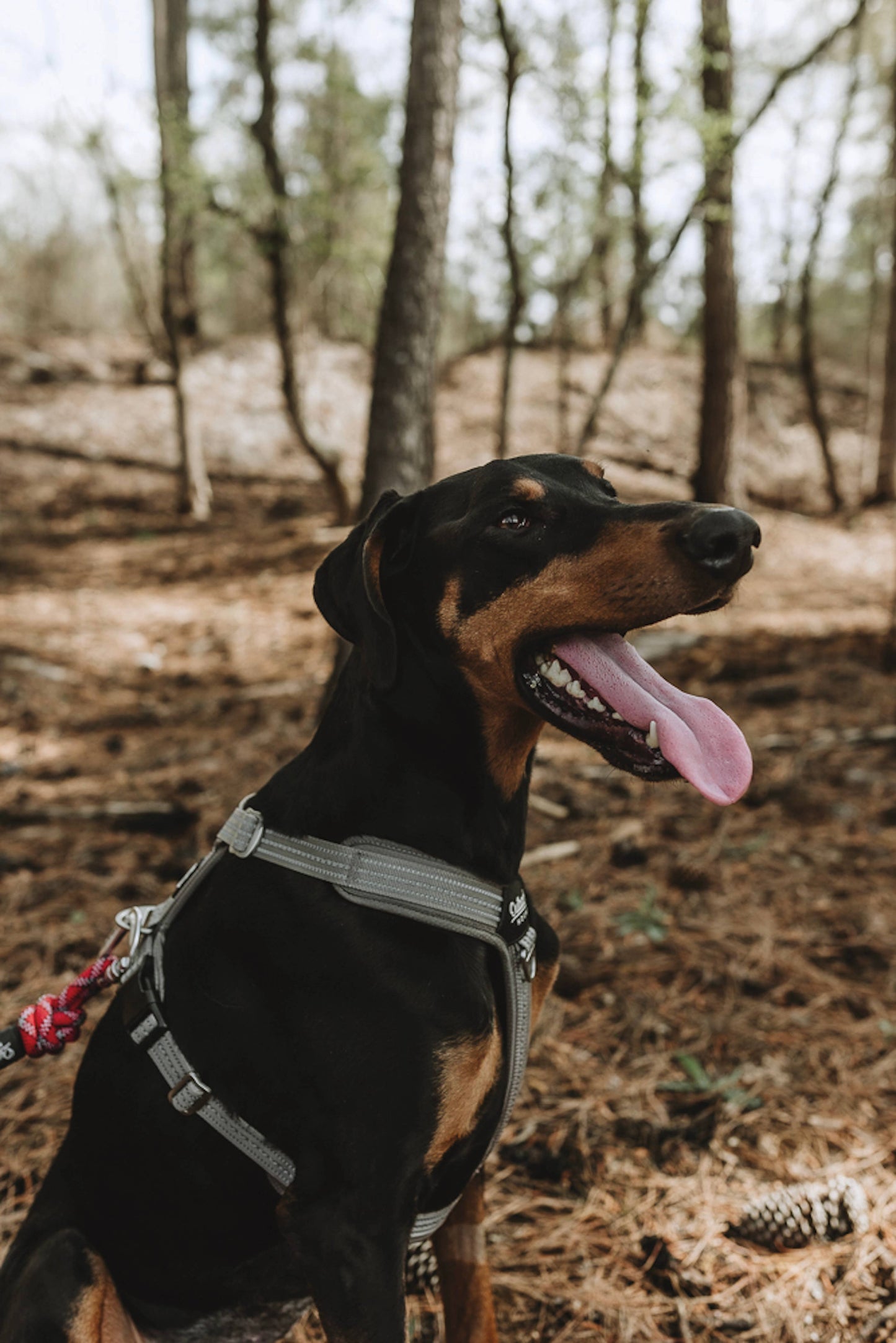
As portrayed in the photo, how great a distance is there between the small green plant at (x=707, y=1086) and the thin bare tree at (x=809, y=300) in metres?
14.7

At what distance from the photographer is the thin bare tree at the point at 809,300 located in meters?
15.8

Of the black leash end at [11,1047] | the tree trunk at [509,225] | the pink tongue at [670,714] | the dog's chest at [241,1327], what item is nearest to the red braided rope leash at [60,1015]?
the black leash end at [11,1047]

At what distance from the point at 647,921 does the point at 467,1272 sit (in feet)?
6.48

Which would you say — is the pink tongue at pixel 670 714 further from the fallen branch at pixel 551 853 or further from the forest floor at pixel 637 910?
the fallen branch at pixel 551 853

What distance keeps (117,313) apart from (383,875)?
120 feet

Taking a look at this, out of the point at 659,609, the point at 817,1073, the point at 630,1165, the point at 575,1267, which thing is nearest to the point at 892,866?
the point at 817,1073

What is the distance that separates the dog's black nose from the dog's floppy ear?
2.27 ft

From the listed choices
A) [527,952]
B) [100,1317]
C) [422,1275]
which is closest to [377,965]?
[527,952]

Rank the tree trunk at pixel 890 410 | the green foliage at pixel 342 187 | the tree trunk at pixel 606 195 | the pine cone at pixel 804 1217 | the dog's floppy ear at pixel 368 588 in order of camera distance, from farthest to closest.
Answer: the tree trunk at pixel 890 410, the green foliage at pixel 342 187, the tree trunk at pixel 606 195, the pine cone at pixel 804 1217, the dog's floppy ear at pixel 368 588

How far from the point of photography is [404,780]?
211 cm

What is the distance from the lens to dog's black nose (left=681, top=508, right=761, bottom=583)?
1.89m

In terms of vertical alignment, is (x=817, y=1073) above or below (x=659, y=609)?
below

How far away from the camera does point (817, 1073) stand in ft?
10.3

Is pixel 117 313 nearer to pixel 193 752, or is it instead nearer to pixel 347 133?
pixel 347 133
